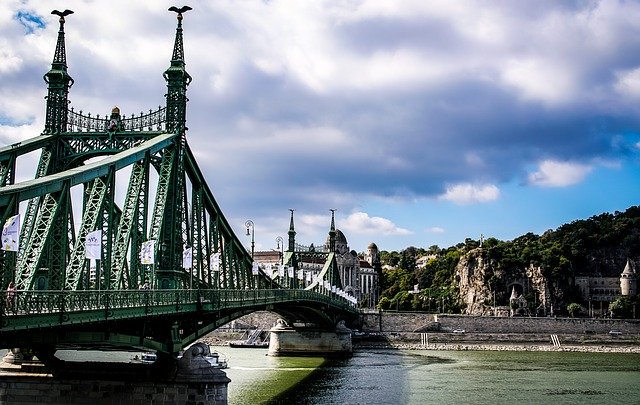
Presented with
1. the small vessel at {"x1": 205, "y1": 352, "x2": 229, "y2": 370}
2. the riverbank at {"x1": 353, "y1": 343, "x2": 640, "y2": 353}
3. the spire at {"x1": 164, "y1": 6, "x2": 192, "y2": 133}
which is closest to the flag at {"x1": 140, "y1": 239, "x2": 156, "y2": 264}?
the small vessel at {"x1": 205, "y1": 352, "x2": 229, "y2": 370}

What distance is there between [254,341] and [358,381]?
143 ft

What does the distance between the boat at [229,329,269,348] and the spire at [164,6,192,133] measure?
60.9m

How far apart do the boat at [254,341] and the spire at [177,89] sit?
6087cm

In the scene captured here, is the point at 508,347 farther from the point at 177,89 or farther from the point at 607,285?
the point at 177,89

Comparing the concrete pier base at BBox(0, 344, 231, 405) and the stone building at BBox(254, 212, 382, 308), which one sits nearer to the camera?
the concrete pier base at BBox(0, 344, 231, 405)

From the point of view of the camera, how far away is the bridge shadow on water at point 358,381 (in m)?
47.0

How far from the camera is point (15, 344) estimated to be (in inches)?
858

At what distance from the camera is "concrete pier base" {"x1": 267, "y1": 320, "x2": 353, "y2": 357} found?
82.2 m

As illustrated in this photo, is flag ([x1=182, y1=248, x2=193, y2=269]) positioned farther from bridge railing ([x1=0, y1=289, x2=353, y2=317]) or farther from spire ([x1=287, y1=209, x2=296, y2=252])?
spire ([x1=287, y1=209, x2=296, y2=252])

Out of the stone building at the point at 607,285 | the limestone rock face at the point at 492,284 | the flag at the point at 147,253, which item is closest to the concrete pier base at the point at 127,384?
the flag at the point at 147,253

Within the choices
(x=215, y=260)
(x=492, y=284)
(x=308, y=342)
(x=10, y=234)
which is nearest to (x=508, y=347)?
(x=308, y=342)

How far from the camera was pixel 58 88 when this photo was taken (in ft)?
122

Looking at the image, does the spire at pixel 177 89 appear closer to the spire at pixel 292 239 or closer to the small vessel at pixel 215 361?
the small vessel at pixel 215 361

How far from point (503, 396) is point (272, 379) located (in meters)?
15.7
